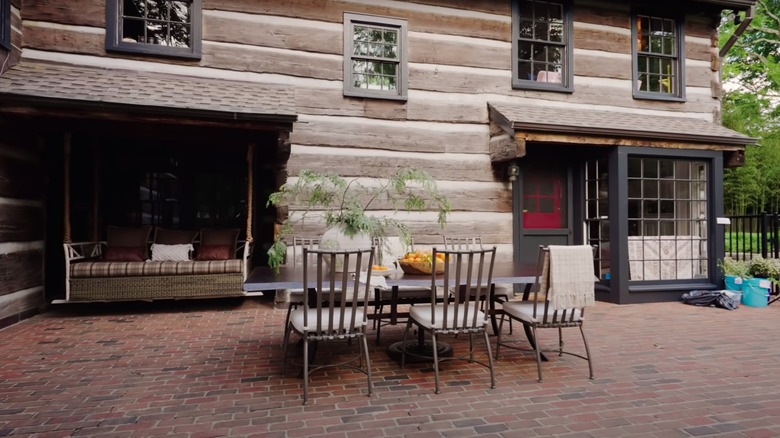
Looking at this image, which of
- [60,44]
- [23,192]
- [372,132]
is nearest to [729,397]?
[372,132]

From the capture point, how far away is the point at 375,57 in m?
5.85

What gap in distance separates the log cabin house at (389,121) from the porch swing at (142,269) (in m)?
0.37

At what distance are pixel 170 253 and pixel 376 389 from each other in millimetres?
4263

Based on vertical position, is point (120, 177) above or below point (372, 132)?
below

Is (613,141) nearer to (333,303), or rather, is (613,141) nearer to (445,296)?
(445,296)

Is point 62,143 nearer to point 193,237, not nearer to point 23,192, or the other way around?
point 23,192

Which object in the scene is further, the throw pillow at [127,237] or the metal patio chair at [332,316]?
the throw pillow at [127,237]

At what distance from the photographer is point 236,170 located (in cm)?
707

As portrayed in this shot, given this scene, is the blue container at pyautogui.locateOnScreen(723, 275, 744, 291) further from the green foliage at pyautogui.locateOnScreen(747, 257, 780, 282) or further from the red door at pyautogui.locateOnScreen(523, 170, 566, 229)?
the red door at pyautogui.locateOnScreen(523, 170, 566, 229)

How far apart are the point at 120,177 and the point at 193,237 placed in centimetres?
152

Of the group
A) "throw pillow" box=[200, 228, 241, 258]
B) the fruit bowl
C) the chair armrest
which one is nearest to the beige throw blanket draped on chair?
the fruit bowl

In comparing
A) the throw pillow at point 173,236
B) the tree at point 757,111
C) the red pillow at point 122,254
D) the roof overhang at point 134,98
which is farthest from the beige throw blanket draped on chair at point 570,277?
the tree at point 757,111

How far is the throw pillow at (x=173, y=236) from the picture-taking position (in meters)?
6.36

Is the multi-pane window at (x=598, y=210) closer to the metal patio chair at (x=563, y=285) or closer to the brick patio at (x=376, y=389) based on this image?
the brick patio at (x=376, y=389)
